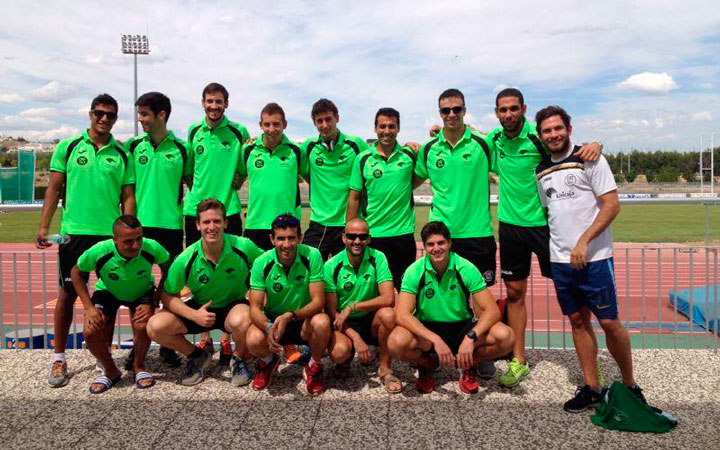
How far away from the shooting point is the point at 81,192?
4.15 m

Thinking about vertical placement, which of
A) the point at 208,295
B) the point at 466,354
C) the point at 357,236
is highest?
the point at 357,236

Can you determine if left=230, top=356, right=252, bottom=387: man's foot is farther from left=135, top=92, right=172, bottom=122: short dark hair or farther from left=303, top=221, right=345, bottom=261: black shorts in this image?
left=135, top=92, right=172, bottom=122: short dark hair

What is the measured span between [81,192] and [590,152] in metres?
3.74

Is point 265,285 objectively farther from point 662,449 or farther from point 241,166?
point 662,449

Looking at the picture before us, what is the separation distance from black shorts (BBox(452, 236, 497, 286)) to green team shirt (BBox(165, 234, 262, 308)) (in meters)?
1.58

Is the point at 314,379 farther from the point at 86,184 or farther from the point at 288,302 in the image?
the point at 86,184

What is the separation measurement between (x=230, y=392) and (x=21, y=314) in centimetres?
943

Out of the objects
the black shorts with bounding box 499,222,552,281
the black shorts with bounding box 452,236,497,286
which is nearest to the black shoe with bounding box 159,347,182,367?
the black shorts with bounding box 452,236,497,286

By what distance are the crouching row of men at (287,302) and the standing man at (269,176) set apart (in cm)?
42

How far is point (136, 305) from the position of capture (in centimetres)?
410

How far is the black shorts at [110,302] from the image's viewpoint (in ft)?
13.1

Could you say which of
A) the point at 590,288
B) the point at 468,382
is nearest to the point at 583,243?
the point at 590,288

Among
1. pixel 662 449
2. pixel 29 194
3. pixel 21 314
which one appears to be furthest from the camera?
pixel 29 194

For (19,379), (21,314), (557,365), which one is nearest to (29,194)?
(21,314)
